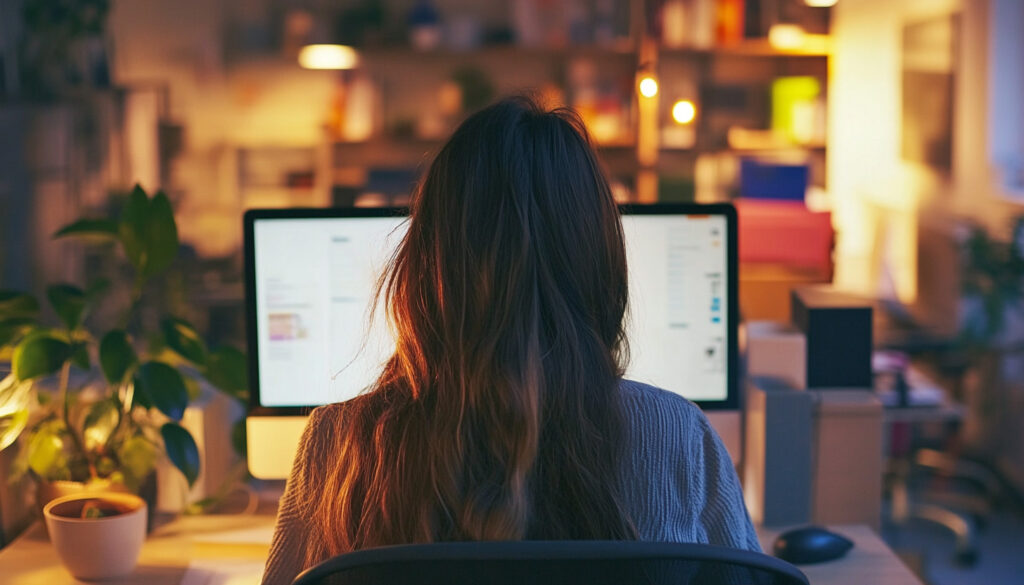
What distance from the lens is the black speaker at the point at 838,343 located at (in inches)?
70.0

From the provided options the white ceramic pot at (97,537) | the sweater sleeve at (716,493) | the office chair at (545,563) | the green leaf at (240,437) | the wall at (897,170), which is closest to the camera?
the office chair at (545,563)

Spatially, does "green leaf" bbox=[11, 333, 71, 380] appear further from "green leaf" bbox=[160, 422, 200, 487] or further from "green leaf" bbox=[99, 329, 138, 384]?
"green leaf" bbox=[160, 422, 200, 487]

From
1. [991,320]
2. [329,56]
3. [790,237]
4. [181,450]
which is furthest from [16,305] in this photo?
[329,56]

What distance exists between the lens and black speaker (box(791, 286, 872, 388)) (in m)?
1.78

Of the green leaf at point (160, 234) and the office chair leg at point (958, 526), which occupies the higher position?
the green leaf at point (160, 234)

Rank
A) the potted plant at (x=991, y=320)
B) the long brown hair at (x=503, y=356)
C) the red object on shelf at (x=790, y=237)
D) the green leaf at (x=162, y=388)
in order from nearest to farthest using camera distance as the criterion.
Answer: the long brown hair at (x=503, y=356) < the green leaf at (x=162, y=388) < the red object on shelf at (x=790, y=237) < the potted plant at (x=991, y=320)

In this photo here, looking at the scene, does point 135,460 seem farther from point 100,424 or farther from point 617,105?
point 617,105

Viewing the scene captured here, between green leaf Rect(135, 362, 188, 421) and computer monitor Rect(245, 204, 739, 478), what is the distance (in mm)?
106

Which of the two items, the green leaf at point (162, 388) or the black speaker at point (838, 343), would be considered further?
the black speaker at point (838, 343)

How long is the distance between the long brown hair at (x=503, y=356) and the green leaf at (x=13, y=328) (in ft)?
2.69

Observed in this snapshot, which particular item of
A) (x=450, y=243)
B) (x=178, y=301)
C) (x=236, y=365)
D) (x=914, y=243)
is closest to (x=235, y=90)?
(x=178, y=301)

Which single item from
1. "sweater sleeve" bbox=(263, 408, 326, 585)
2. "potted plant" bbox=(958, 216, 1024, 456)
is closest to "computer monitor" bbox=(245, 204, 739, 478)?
"sweater sleeve" bbox=(263, 408, 326, 585)

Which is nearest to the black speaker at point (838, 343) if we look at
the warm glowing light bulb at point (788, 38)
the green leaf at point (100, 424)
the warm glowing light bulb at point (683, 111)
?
the warm glowing light bulb at point (683, 111)

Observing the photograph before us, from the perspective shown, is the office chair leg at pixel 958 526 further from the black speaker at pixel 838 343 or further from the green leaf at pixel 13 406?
the green leaf at pixel 13 406
